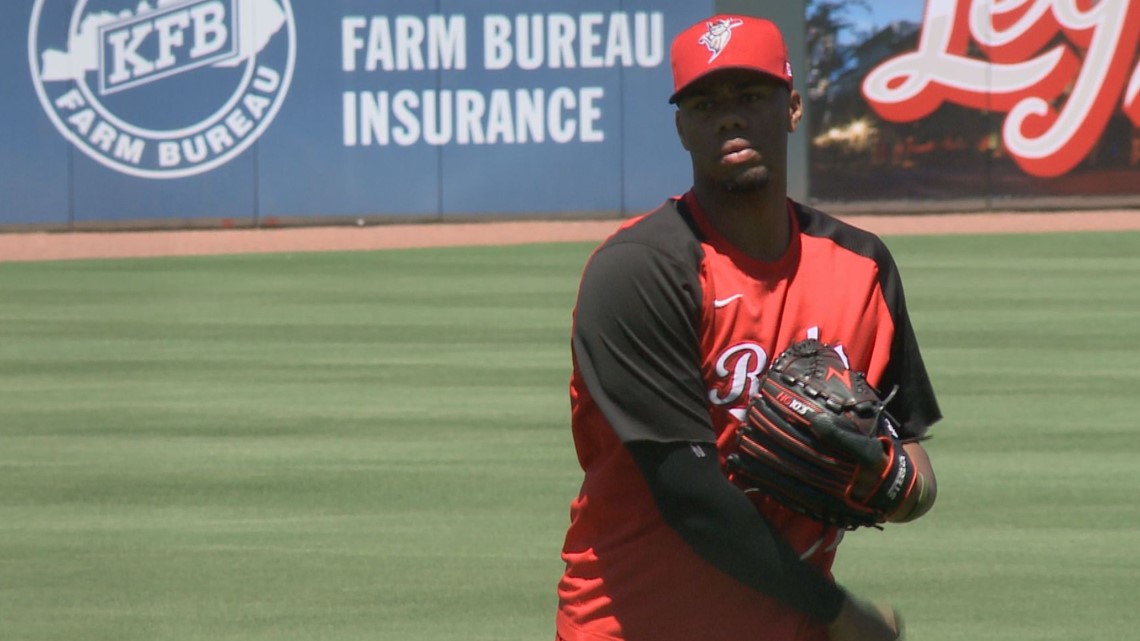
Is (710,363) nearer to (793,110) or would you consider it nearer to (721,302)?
(721,302)

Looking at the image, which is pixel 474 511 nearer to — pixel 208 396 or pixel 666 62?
pixel 208 396

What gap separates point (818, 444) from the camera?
9.11ft

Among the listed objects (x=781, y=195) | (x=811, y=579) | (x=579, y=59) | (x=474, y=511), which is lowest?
(x=474, y=511)

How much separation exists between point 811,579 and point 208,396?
764cm

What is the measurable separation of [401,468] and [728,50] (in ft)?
17.8

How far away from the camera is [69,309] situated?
1415 cm

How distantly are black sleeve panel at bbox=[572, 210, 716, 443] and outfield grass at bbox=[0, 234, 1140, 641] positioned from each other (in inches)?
115

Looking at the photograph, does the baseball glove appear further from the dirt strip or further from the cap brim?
the dirt strip

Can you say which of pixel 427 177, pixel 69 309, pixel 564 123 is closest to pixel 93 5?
pixel 427 177

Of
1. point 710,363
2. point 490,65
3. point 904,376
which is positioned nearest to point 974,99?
point 490,65

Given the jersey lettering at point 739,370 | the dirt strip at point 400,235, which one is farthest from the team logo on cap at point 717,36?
the dirt strip at point 400,235

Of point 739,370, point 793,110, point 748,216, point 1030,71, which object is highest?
point 1030,71

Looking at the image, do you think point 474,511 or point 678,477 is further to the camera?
point 474,511

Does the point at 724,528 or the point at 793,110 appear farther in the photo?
the point at 793,110
